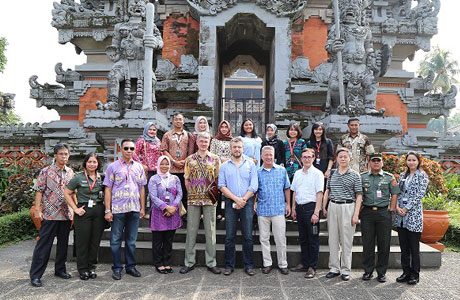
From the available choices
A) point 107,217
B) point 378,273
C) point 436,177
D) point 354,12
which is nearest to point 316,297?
point 378,273

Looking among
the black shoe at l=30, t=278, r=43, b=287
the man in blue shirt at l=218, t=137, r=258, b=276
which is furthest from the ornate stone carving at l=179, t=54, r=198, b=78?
the black shoe at l=30, t=278, r=43, b=287

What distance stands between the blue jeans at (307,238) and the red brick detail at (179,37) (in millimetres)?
7076

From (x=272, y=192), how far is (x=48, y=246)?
2.91 metres

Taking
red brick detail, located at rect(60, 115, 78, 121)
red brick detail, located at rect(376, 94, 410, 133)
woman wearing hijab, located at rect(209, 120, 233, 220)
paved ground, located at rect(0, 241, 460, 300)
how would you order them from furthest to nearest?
1. red brick detail, located at rect(60, 115, 78, 121)
2. red brick detail, located at rect(376, 94, 410, 133)
3. woman wearing hijab, located at rect(209, 120, 233, 220)
4. paved ground, located at rect(0, 241, 460, 300)

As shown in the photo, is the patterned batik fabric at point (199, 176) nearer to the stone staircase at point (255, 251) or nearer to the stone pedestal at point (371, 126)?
the stone staircase at point (255, 251)

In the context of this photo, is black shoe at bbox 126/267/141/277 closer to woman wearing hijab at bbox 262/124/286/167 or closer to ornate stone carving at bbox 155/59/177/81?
woman wearing hijab at bbox 262/124/286/167

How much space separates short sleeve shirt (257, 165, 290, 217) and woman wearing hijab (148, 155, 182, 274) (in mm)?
1106

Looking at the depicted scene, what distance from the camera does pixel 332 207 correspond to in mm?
4996

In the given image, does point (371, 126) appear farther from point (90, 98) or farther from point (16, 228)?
point (90, 98)

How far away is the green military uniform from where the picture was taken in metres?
4.76

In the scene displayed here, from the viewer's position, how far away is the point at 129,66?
7.95 meters

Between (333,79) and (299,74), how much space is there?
8.64 ft

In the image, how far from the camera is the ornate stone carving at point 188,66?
1049 cm

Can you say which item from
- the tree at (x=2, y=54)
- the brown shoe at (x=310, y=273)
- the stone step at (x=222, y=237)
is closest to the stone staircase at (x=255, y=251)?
the stone step at (x=222, y=237)
